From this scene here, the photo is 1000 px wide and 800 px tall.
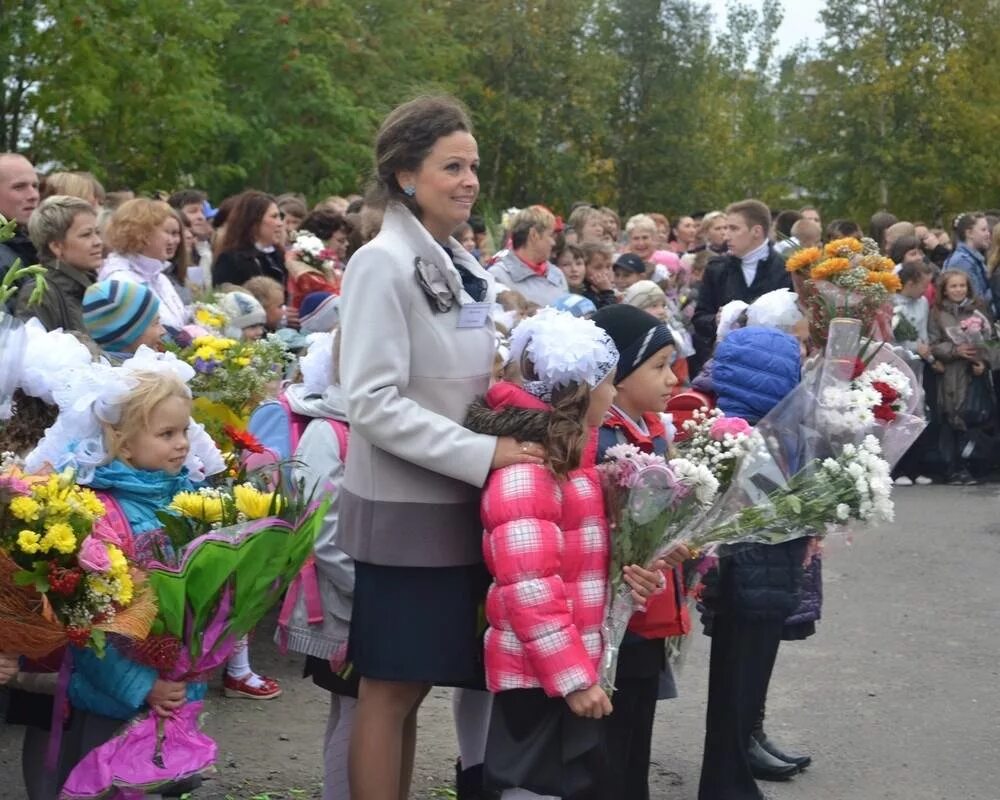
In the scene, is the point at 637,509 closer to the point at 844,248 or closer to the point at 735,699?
the point at 735,699

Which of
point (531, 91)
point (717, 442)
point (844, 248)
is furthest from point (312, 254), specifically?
point (531, 91)

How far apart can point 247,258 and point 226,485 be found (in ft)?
16.1

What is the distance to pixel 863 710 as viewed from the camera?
6398 mm

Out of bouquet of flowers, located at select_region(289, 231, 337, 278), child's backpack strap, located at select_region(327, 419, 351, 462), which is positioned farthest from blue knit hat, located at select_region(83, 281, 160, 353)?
bouquet of flowers, located at select_region(289, 231, 337, 278)

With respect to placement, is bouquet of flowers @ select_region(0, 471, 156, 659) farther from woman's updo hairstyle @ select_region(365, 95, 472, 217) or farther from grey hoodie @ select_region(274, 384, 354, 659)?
woman's updo hairstyle @ select_region(365, 95, 472, 217)

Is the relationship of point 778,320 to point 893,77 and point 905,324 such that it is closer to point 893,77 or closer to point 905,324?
point 905,324

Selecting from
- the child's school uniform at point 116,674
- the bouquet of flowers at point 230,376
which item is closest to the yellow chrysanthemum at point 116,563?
the child's school uniform at point 116,674

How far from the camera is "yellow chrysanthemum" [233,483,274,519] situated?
4.04 meters

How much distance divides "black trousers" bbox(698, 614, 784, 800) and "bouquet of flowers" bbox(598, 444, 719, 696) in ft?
3.47

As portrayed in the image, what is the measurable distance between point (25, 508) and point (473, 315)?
1.27 m

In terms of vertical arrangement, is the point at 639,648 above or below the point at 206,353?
below

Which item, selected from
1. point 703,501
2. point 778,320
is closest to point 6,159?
point 778,320

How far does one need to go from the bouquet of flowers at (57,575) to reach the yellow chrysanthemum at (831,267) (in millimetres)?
2654

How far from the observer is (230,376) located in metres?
6.06
